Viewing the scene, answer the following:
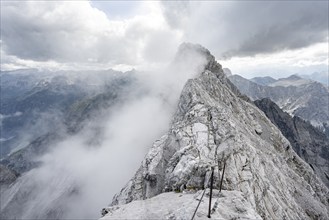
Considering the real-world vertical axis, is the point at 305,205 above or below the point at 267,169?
below

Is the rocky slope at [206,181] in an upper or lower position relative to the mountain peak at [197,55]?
lower

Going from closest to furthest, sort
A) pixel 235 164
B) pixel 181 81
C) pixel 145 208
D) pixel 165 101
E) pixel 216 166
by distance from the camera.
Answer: pixel 145 208 → pixel 216 166 → pixel 235 164 → pixel 181 81 → pixel 165 101

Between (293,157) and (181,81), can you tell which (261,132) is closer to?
(293,157)

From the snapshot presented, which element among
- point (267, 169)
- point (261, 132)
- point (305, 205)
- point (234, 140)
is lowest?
point (305, 205)

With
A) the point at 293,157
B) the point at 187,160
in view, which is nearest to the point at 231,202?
the point at 187,160

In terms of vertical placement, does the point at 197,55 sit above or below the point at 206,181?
above

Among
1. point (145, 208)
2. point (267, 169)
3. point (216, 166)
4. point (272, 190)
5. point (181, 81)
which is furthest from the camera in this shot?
point (181, 81)

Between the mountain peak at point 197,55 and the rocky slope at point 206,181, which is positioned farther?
the mountain peak at point 197,55

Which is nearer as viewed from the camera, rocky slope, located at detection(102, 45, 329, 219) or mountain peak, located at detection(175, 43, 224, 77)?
rocky slope, located at detection(102, 45, 329, 219)

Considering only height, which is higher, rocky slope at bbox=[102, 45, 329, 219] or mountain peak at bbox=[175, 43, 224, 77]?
mountain peak at bbox=[175, 43, 224, 77]

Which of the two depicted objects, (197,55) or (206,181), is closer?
(206,181)

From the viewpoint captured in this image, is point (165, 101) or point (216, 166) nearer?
point (216, 166)
